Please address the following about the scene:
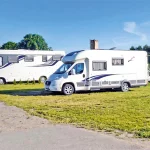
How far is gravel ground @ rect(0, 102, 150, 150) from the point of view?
566 cm

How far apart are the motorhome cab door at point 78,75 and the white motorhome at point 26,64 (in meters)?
9.95

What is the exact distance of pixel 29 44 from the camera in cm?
7756

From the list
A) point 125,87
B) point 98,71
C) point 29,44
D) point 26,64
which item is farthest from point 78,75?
point 29,44

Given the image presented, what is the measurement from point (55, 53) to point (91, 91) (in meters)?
10.0

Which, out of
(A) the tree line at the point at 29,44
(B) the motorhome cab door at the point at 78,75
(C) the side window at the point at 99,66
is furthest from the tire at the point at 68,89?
(A) the tree line at the point at 29,44

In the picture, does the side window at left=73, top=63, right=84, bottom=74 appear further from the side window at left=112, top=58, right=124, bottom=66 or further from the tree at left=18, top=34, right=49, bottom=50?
the tree at left=18, top=34, right=49, bottom=50

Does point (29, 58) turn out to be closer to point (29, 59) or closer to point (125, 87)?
point (29, 59)

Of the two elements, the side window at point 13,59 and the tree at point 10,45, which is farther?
the tree at point 10,45

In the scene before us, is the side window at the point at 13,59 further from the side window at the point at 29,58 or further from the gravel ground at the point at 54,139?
the gravel ground at the point at 54,139

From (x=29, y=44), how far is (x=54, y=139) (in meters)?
73.0

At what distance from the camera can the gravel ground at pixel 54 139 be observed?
5660 mm

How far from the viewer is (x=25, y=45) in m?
78.2

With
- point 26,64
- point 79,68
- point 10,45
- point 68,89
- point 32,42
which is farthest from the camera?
point 32,42

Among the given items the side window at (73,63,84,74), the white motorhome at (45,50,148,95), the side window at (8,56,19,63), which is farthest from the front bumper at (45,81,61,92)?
the side window at (8,56,19,63)
